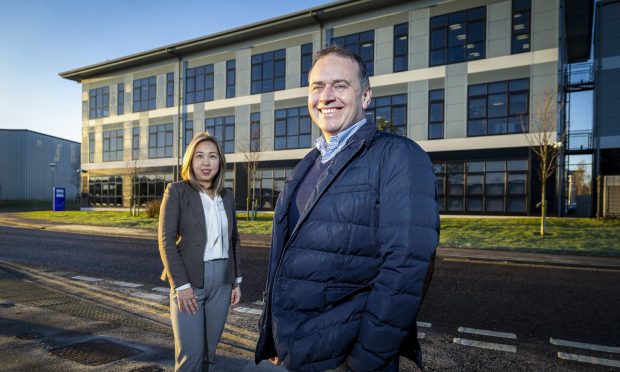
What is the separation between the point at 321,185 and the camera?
5.69 ft

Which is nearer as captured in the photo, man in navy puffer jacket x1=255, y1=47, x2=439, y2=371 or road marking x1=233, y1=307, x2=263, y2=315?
man in navy puffer jacket x1=255, y1=47, x2=439, y2=371

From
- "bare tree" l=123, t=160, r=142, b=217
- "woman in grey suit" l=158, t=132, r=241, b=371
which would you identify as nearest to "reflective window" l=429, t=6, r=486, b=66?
"woman in grey suit" l=158, t=132, r=241, b=371

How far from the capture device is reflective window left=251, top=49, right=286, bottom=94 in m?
27.5

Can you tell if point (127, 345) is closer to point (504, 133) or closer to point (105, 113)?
point (504, 133)

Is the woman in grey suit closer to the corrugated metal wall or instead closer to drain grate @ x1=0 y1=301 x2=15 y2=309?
drain grate @ x1=0 y1=301 x2=15 y2=309

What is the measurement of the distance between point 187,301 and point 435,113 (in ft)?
72.6

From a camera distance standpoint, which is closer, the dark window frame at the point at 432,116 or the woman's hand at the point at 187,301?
the woman's hand at the point at 187,301

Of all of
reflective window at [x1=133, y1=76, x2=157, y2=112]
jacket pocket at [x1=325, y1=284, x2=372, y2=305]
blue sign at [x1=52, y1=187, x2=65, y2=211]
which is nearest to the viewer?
jacket pocket at [x1=325, y1=284, x2=372, y2=305]

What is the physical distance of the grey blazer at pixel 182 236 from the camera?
277 cm

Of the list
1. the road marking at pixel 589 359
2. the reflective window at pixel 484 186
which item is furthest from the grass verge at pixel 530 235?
the road marking at pixel 589 359

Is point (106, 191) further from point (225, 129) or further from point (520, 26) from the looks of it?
point (520, 26)

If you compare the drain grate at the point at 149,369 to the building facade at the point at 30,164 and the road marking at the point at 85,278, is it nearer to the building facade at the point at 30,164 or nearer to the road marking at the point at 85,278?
the road marking at the point at 85,278

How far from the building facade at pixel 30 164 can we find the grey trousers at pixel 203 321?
2383 inches

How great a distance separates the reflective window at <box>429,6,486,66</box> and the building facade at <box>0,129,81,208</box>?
52.1m
